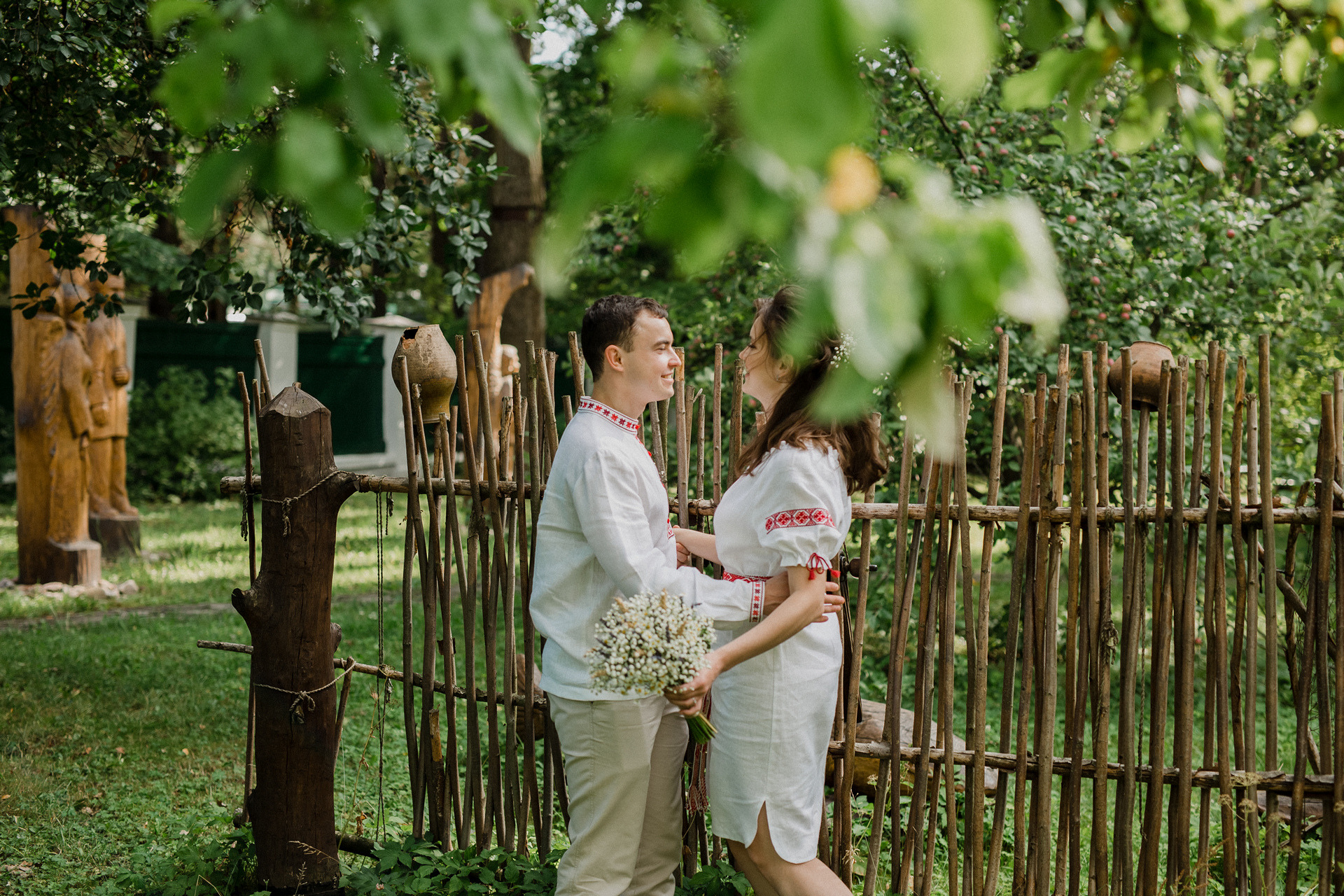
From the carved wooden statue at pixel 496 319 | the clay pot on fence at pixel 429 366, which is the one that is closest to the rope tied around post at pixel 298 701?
the clay pot on fence at pixel 429 366

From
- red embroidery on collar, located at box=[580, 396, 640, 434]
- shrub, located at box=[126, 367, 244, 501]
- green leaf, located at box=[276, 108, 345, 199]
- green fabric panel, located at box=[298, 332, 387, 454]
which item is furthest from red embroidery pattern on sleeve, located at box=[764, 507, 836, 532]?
green fabric panel, located at box=[298, 332, 387, 454]

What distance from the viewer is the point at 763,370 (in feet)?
Answer: 7.60

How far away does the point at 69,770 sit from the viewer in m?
4.21

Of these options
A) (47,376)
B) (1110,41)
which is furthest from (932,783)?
(47,376)

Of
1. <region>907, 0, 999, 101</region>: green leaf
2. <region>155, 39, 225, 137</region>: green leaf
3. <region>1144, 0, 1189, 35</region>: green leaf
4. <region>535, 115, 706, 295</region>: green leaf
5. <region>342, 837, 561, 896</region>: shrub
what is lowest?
<region>342, 837, 561, 896</region>: shrub

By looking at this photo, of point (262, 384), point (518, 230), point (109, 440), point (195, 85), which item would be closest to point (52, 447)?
point (109, 440)

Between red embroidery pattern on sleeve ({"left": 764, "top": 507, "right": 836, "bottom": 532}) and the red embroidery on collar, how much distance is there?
42 cm

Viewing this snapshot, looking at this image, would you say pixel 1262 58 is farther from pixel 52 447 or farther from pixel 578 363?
pixel 52 447

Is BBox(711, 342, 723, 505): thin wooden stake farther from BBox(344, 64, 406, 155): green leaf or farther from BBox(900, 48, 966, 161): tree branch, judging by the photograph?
BBox(900, 48, 966, 161): tree branch

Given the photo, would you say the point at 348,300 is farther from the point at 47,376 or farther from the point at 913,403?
the point at 47,376

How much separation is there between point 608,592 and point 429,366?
116cm

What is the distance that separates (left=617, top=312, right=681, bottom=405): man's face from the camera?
2338mm

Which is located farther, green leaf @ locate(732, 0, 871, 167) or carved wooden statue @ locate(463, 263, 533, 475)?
carved wooden statue @ locate(463, 263, 533, 475)

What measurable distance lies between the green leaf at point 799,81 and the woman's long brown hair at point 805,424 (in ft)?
4.69
